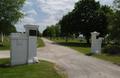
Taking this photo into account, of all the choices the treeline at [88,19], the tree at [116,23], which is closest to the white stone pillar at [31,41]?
the tree at [116,23]

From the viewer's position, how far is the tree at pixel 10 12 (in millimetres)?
14391

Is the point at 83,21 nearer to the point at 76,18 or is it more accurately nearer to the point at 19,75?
the point at 76,18

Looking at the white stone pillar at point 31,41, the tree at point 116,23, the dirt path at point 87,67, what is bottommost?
the dirt path at point 87,67

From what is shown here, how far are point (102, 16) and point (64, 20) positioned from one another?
11.6 m

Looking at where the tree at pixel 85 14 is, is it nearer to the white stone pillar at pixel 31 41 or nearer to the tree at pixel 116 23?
the tree at pixel 116 23

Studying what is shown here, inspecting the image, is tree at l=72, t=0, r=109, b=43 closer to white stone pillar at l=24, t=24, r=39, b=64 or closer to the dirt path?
the dirt path

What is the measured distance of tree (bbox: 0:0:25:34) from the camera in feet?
47.2

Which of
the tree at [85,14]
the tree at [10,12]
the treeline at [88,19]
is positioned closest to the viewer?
the tree at [10,12]

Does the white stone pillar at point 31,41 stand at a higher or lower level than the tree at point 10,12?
lower

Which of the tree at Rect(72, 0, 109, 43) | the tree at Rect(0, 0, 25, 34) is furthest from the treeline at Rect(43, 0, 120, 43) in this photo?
the tree at Rect(0, 0, 25, 34)

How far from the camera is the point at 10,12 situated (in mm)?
14992

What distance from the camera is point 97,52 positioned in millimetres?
10859

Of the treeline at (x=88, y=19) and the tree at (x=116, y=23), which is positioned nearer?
the tree at (x=116, y=23)

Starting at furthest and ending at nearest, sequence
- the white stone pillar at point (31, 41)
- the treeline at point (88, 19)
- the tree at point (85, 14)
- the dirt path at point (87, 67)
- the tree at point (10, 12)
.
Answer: the tree at point (85, 14) < the treeline at point (88, 19) < the tree at point (10, 12) < the white stone pillar at point (31, 41) < the dirt path at point (87, 67)
